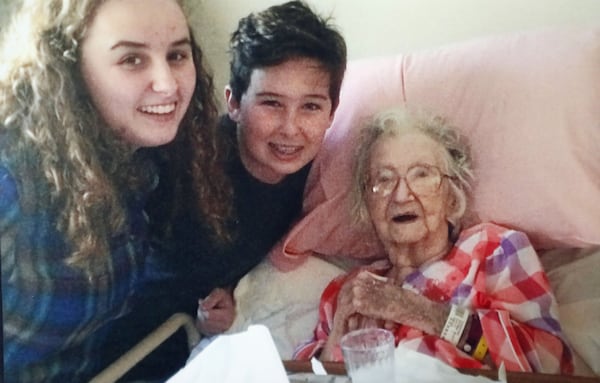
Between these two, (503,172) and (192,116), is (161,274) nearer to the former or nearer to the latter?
(192,116)

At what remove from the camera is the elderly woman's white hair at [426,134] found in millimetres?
1089

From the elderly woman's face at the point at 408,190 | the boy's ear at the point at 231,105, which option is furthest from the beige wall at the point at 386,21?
the elderly woman's face at the point at 408,190

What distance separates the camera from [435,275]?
109cm

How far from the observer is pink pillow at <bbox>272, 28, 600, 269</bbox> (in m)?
1.05

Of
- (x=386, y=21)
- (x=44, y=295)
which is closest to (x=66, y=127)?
(x=44, y=295)

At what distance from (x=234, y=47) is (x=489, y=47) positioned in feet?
1.11

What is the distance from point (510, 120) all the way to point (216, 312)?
48 centimetres

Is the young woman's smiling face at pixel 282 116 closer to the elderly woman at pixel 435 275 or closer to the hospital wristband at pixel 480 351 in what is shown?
the elderly woman at pixel 435 275

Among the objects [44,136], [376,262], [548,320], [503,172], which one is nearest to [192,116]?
[44,136]

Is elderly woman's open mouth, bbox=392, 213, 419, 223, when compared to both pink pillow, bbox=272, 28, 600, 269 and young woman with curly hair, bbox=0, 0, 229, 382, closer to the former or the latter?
pink pillow, bbox=272, 28, 600, 269

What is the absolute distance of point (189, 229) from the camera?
1.17m

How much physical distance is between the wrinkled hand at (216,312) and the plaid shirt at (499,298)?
169 millimetres

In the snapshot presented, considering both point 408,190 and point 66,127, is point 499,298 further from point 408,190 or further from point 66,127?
point 66,127

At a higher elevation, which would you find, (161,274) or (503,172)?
(503,172)
